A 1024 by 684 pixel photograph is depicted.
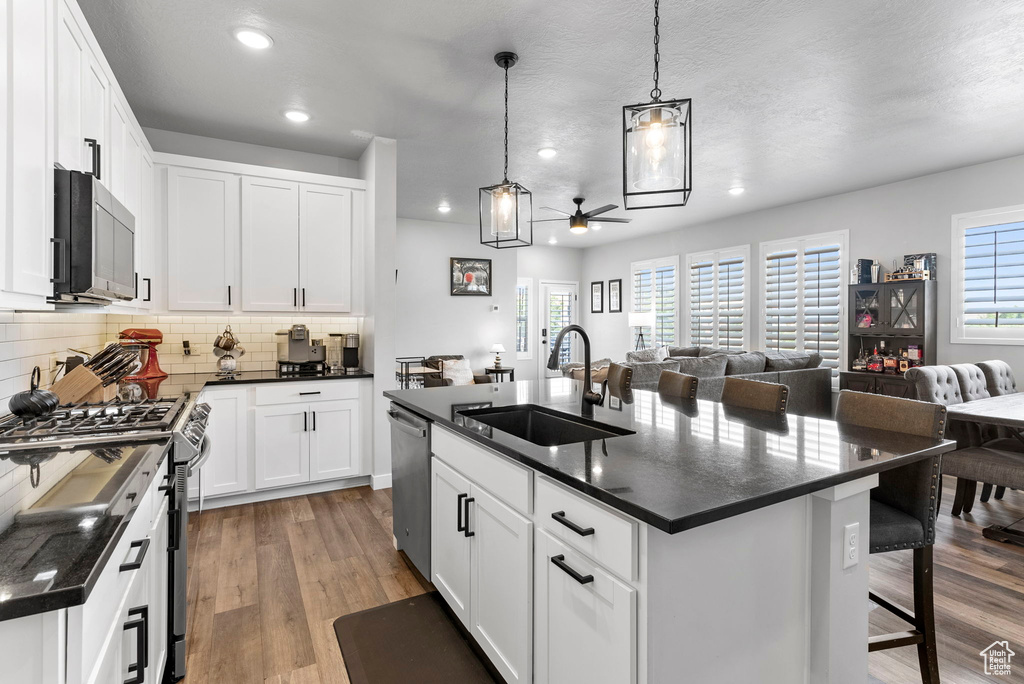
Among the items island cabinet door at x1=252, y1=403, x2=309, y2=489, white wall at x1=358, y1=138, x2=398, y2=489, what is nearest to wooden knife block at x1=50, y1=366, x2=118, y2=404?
island cabinet door at x1=252, y1=403, x2=309, y2=489

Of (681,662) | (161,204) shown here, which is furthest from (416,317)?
(681,662)

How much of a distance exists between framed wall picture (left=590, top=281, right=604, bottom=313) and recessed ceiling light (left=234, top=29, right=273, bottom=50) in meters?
7.63

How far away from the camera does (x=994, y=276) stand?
4.65 meters

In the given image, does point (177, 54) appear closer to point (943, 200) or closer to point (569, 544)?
point (569, 544)

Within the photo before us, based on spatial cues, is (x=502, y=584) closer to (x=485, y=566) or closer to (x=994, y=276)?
(x=485, y=566)

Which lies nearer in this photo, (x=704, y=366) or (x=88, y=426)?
(x=88, y=426)

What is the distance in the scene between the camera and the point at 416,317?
7.86 metres

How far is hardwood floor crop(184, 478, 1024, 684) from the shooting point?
6.43ft

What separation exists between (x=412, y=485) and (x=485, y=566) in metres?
0.86

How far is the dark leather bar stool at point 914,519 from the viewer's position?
167 centimetres

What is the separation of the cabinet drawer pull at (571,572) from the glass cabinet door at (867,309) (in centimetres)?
527

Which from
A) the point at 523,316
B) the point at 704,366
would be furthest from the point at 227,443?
the point at 523,316

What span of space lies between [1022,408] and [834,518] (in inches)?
109

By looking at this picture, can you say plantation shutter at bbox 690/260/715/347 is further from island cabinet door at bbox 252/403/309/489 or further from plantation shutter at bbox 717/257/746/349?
island cabinet door at bbox 252/403/309/489
